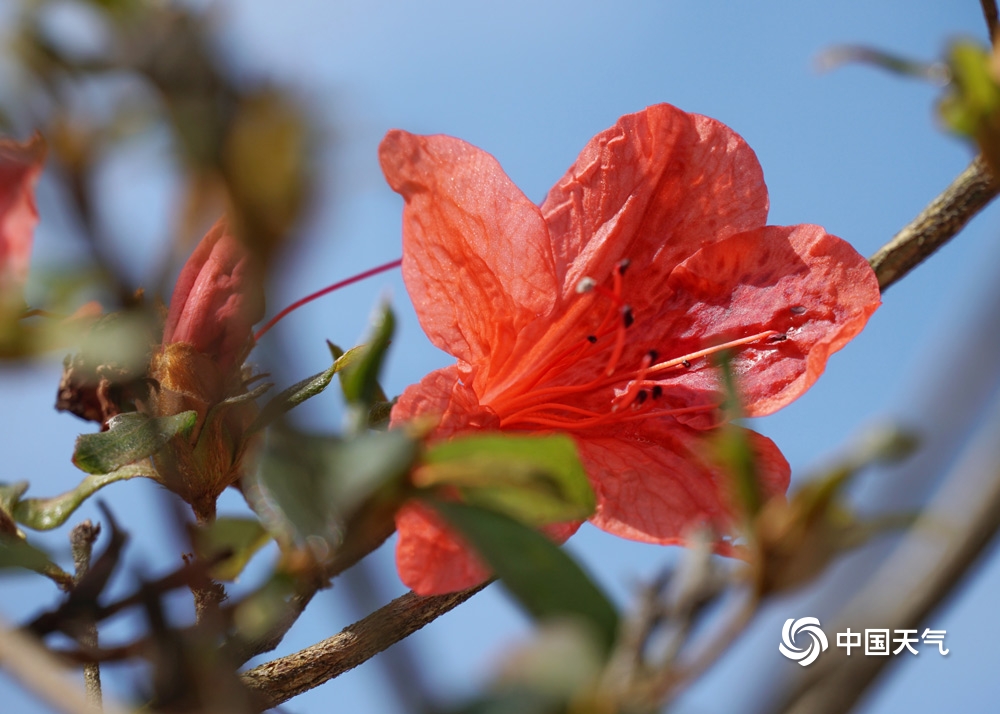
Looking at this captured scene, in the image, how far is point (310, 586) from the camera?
20.7 inches

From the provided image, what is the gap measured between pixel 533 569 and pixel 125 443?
47 centimetres

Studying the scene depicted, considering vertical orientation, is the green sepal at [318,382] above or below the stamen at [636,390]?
above

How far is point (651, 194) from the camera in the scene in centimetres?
106

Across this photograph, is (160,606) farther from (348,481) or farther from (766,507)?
(766,507)

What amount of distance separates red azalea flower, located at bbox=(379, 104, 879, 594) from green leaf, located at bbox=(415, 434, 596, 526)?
29 centimetres

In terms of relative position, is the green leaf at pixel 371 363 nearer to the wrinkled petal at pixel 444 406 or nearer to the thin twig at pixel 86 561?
the wrinkled petal at pixel 444 406

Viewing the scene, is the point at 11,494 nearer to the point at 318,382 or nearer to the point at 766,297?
the point at 318,382

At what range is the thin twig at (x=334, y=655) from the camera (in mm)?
825

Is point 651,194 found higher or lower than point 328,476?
higher

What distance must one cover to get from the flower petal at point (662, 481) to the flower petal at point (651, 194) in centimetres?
19

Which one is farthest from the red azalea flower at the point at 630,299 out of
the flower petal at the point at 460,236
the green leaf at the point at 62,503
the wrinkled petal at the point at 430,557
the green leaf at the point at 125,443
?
the green leaf at the point at 62,503

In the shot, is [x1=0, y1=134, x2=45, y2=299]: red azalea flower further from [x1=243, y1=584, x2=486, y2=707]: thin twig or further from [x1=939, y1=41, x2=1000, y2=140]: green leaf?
[x1=939, y1=41, x2=1000, y2=140]: green leaf

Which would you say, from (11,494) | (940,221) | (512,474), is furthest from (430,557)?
(940,221)

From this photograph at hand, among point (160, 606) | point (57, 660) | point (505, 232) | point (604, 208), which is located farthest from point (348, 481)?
point (604, 208)
